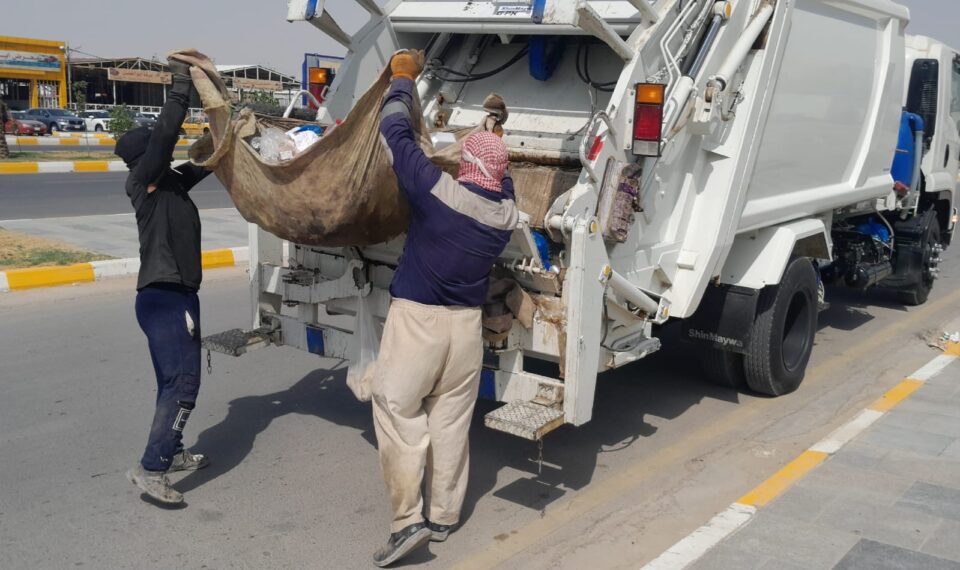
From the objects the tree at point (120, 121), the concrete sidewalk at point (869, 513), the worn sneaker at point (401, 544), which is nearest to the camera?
the worn sneaker at point (401, 544)

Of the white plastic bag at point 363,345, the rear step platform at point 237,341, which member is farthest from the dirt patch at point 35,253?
the white plastic bag at point 363,345

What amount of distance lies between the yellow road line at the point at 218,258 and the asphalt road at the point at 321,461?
253cm

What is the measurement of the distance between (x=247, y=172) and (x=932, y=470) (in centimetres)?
367

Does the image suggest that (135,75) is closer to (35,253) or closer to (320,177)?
(35,253)

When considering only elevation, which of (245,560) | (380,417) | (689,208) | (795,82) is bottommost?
(245,560)

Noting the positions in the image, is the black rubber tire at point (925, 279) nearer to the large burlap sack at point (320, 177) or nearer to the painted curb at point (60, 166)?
the large burlap sack at point (320, 177)

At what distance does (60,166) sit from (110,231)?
11.4 metres

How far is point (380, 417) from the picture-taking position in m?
3.87

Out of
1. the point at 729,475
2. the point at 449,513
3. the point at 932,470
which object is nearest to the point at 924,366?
the point at 932,470

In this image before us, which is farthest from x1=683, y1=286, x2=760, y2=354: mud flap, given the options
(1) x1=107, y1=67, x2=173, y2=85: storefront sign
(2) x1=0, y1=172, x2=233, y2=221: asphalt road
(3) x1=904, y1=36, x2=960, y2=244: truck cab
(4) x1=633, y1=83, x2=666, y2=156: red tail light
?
(1) x1=107, y1=67, x2=173, y2=85: storefront sign

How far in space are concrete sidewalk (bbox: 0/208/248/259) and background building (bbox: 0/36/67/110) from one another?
36121mm

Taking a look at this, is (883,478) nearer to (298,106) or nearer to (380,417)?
(380,417)

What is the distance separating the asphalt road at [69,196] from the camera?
45.1 feet

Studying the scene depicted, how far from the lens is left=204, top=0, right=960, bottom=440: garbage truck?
422cm
